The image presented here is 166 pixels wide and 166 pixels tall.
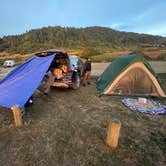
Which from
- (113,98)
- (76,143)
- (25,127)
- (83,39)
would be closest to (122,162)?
(76,143)

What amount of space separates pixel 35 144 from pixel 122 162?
68.9 inches

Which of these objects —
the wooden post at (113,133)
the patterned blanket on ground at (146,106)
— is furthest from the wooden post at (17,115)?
the patterned blanket on ground at (146,106)

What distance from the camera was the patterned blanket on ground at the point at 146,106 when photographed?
4918mm

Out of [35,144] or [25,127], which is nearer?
A: [35,144]

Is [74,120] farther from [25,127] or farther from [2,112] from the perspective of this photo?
[2,112]

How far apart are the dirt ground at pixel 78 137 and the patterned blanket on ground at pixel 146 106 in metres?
0.24

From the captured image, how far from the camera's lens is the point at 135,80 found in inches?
245

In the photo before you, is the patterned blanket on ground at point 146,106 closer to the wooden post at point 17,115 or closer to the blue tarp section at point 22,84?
the blue tarp section at point 22,84

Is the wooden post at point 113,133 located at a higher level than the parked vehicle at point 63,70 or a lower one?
lower

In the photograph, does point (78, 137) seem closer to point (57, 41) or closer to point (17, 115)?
point (17, 115)

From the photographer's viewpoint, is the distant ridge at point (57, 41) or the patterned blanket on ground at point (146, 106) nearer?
the patterned blanket on ground at point (146, 106)

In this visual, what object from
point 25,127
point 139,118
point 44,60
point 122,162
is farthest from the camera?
point 44,60

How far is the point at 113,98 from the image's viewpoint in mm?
6176

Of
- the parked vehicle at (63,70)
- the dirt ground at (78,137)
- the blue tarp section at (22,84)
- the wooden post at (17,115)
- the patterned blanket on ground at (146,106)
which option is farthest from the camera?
the parked vehicle at (63,70)
